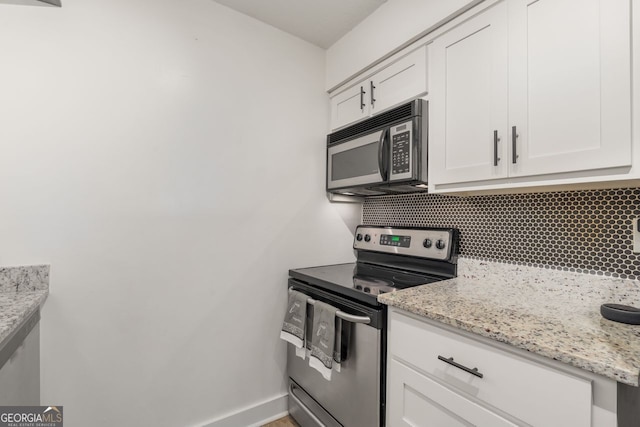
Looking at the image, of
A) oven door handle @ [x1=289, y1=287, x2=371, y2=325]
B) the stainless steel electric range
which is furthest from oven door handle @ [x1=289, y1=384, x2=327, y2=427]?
oven door handle @ [x1=289, y1=287, x2=371, y2=325]

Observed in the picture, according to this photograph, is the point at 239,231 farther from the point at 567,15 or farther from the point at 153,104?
the point at 567,15

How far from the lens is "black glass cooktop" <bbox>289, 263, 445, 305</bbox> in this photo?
1.37 meters

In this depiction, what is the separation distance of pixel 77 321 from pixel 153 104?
1079 mm

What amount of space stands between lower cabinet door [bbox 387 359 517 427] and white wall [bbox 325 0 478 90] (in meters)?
1.55

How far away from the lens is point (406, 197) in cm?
196

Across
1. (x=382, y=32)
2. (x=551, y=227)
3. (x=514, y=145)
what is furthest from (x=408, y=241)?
(x=382, y=32)

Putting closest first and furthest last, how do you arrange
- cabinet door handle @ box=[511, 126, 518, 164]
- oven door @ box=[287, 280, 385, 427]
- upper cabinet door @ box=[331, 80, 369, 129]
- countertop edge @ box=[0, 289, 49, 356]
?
countertop edge @ box=[0, 289, 49, 356], cabinet door handle @ box=[511, 126, 518, 164], oven door @ box=[287, 280, 385, 427], upper cabinet door @ box=[331, 80, 369, 129]

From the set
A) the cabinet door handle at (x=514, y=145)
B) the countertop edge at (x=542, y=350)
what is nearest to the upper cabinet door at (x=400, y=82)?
the cabinet door handle at (x=514, y=145)

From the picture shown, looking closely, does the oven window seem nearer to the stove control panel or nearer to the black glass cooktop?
the stove control panel

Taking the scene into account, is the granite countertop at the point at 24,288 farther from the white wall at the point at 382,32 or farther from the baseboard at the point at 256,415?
the white wall at the point at 382,32

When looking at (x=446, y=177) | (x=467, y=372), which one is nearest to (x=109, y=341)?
(x=467, y=372)

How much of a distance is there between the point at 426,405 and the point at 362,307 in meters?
0.42

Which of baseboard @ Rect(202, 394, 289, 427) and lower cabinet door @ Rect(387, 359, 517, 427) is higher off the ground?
lower cabinet door @ Rect(387, 359, 517, 427)

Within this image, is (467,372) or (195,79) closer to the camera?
(467,372)
